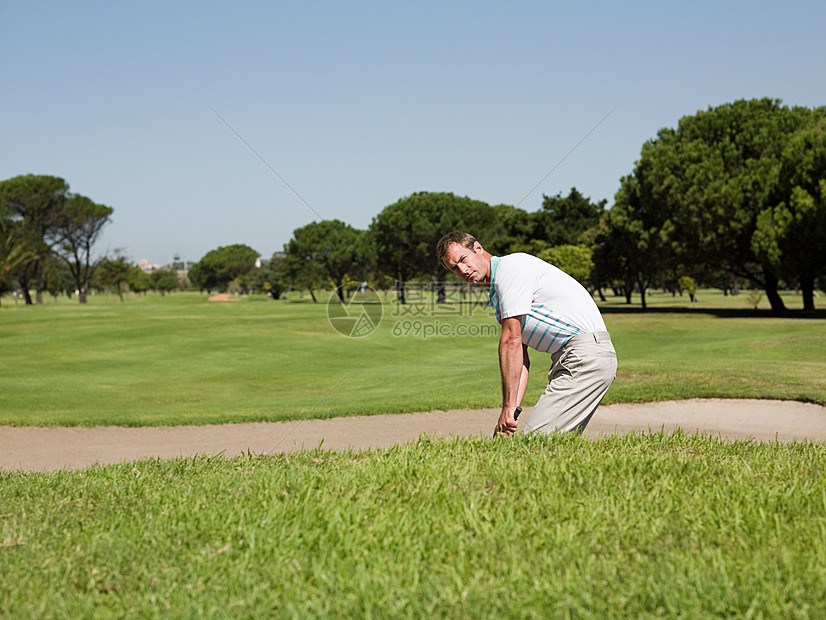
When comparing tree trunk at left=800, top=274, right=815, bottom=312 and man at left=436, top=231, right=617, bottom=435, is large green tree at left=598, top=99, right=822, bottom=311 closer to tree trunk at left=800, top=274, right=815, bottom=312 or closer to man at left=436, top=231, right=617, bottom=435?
tree trunk at left=800, top=274, right=815, bottom=312

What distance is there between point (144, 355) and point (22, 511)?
22.2 meters

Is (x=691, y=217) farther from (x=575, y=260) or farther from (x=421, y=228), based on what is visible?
(x=421, y=228)

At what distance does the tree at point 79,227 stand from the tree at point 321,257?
26.2 meters

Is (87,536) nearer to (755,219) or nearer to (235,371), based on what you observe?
(235,371)

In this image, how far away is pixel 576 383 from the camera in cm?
566

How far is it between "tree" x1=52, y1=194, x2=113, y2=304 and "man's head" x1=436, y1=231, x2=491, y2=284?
96986 millimetres

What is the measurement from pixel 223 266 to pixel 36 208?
72794mm

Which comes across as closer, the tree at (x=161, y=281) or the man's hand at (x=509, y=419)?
the man's hand at (x=509, y=419)

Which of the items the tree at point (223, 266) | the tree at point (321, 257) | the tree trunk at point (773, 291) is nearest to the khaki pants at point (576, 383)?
the tree trunk at point (773, 291)

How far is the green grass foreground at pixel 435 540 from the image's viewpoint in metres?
3.37

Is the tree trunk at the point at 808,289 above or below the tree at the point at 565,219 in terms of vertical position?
below

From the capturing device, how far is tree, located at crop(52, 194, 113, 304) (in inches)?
3651

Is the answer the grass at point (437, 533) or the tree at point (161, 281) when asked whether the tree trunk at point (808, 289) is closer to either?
the grass at point (437, 533)

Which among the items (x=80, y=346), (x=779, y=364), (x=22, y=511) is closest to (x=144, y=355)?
(x=80, y=346)
